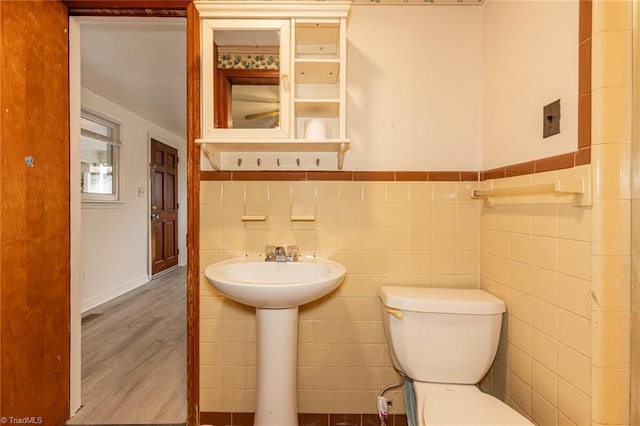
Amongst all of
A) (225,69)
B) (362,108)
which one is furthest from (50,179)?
(362,108)

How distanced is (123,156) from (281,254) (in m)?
3.14

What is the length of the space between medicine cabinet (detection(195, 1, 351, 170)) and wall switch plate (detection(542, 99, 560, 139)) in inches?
26.9

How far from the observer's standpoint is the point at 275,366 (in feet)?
4.14

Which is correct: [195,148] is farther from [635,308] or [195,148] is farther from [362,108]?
[635,308]

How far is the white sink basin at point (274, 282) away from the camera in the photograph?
42.9 inches

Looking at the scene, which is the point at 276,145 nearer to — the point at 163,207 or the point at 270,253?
the point at 270,253

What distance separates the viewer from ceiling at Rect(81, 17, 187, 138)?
6.20 ft

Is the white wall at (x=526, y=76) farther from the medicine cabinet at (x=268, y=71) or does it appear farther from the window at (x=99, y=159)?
the window at (x=99, y=159)

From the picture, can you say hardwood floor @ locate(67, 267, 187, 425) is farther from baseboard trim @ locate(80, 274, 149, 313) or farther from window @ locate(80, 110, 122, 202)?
window @ locate(80, 110, 122, 202)

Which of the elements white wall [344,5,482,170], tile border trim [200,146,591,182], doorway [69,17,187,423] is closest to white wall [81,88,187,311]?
doorway [69,17,187,423]

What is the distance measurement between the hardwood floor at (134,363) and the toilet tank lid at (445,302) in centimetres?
121

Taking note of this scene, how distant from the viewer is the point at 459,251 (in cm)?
151

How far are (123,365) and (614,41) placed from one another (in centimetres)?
278

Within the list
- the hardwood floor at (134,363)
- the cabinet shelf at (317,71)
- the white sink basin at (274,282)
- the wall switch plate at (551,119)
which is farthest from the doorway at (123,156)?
the wall switch plate at (551,119)
